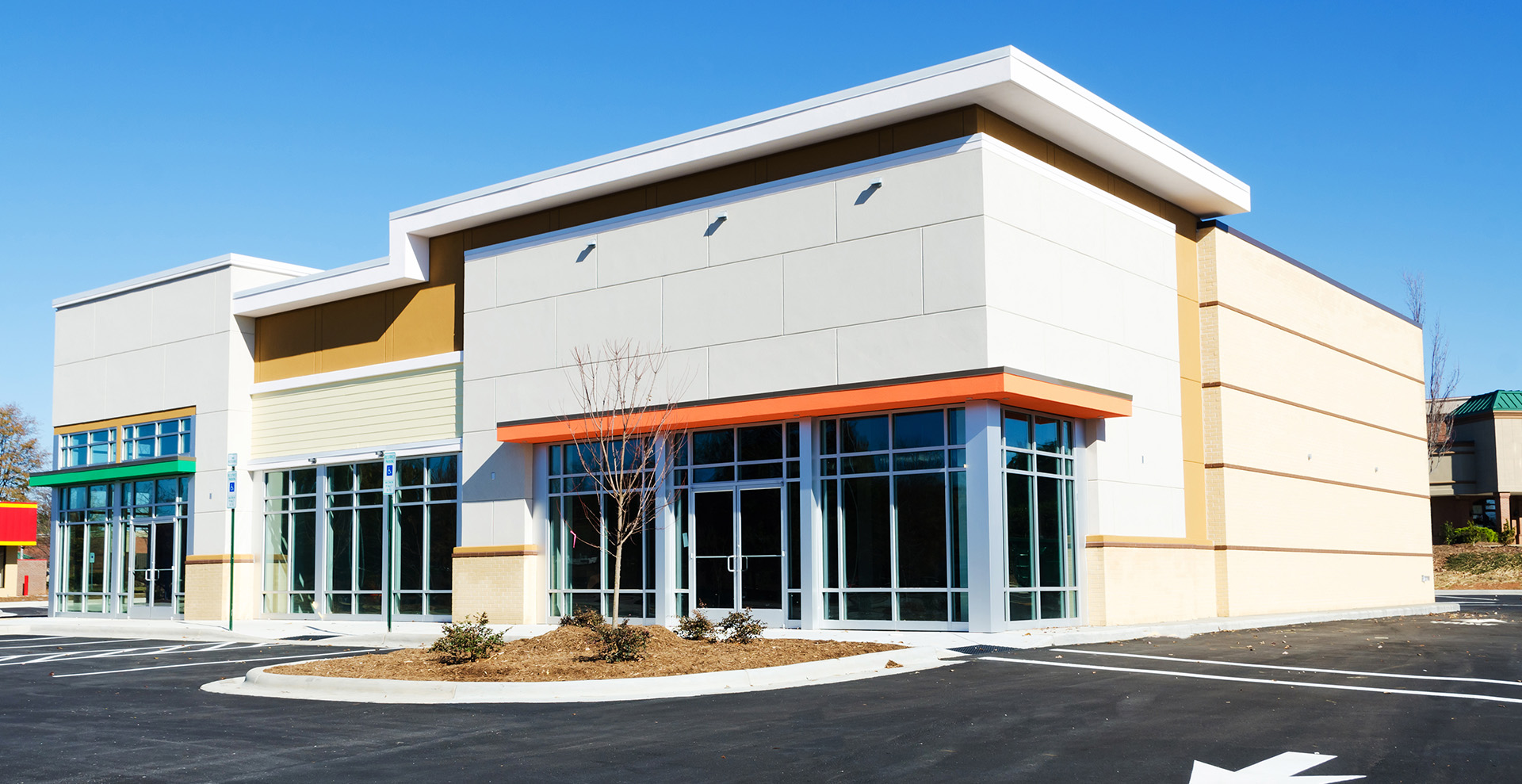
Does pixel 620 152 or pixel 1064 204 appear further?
pixel 620 152

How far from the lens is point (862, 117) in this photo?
2117 cm

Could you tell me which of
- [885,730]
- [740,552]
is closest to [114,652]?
[740,552]

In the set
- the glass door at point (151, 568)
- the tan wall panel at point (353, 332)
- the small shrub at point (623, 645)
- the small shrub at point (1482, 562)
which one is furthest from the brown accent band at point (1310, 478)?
the glass door at point (151, 568)

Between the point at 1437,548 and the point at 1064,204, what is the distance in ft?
147

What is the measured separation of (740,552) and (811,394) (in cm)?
323

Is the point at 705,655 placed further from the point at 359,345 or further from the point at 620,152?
the point at 359,345

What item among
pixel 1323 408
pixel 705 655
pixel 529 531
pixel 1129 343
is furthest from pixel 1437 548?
pixel 705 655

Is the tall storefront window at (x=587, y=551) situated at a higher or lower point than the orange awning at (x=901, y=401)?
lower

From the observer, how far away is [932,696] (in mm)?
12906

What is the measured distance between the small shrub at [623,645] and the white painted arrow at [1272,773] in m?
7.77

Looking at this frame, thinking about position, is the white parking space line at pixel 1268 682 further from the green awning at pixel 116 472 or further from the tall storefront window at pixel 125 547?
the tall storefront window at pixel 125 547

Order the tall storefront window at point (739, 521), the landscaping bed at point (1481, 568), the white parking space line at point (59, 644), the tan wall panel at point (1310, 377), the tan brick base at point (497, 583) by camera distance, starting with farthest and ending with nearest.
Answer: the landscaping bed at point (1481, 568) → the tan wall panel at point (1310, 377) → the tan brick base at point (497, 583) → the white parking space line at point (59, 644) → the tall storefront window at point (739, 521)

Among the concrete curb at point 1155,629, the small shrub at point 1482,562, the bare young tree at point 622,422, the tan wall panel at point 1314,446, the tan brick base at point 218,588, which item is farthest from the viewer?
the small shrub at point 1482,562

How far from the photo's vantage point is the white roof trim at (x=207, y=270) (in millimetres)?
31125
